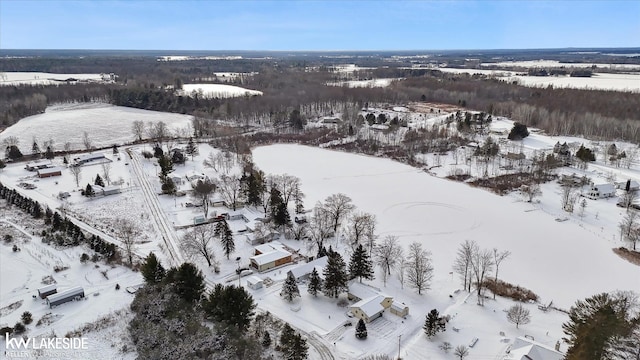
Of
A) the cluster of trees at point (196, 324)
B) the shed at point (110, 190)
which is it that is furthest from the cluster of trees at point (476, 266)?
the shed at point (110, 190)

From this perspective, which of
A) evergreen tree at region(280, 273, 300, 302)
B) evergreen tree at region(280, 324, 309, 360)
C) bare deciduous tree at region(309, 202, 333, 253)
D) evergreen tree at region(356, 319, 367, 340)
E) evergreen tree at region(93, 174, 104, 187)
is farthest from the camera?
evergreen tree at region(93, 174, 104, 187)

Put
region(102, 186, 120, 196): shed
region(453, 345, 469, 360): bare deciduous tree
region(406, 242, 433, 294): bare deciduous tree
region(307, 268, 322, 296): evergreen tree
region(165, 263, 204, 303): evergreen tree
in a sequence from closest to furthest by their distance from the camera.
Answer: region(453, 345, 469, 360): bare deciduous tree, region(165, 263, 204, 303): evergreen tree, region(307, 268, 322, 296): evergreen tree, region(406, 242, 433, 294): bare deciduous tree, region(102, 186, 120, 196): shed

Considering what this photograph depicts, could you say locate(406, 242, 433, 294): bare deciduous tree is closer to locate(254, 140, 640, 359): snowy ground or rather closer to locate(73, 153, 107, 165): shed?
locate(254, 140, 640, 359): snowy ground

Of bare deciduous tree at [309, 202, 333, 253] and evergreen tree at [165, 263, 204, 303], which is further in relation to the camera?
bare deciduous tree at [309, 202, 333, 253]

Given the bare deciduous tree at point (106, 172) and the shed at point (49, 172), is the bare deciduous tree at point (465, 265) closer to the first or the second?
the bare deciduous tree at point (106, 172)

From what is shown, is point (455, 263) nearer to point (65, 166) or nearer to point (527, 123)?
point (65, 166)

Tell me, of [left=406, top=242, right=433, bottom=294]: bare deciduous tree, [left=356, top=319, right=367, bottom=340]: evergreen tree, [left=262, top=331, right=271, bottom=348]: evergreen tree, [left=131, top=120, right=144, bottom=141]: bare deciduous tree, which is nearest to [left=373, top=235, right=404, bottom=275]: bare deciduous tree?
[left=406, top=242, right=433, bottom=294]: bare deciduous tree
